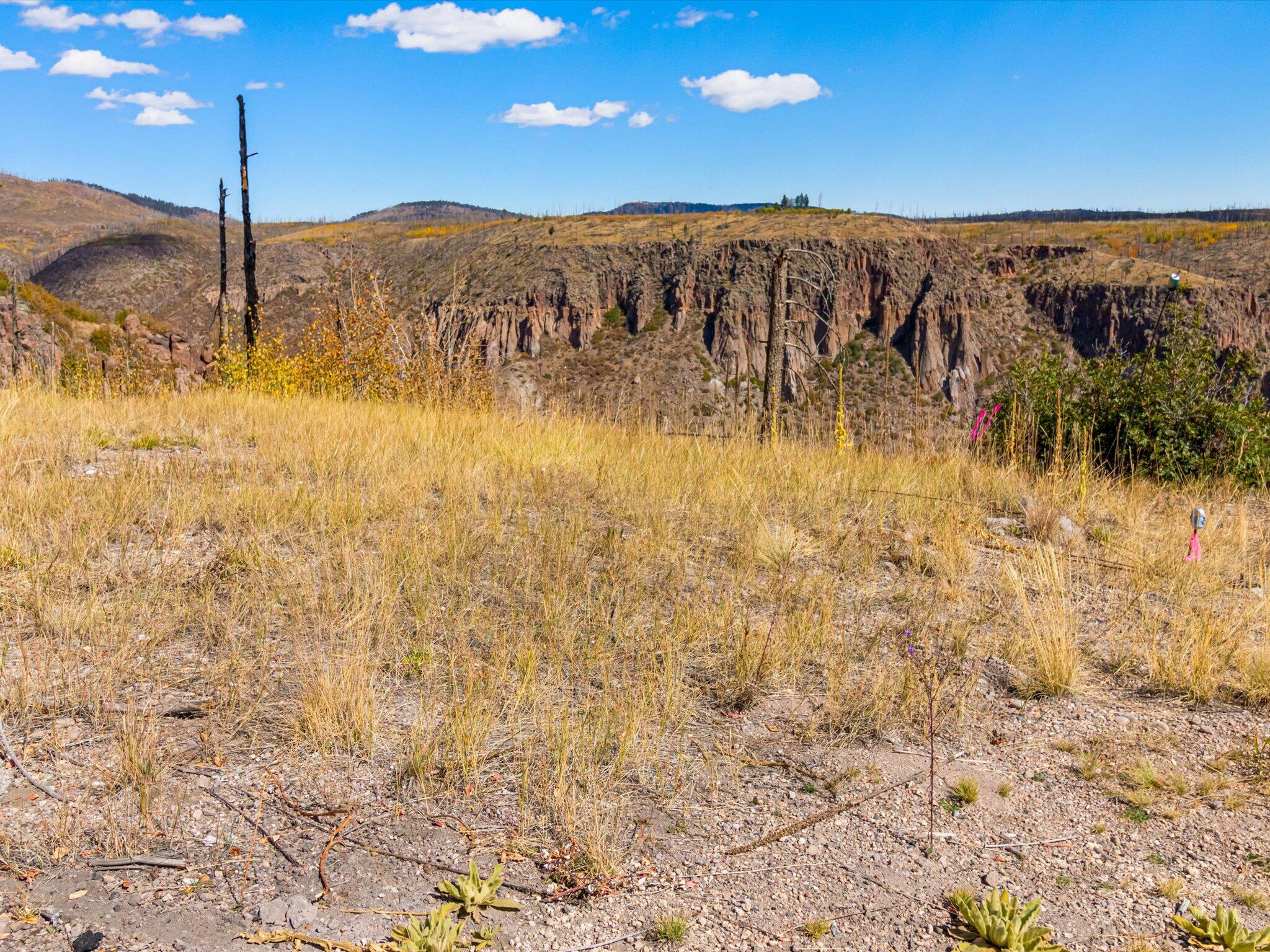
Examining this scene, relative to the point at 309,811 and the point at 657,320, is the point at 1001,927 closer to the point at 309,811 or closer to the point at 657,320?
the point at 309,811

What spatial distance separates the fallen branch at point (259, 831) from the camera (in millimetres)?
2297

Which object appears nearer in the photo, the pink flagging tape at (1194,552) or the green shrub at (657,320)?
the pink flagging tape at (1194,552)

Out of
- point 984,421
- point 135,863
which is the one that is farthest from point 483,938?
point 984,421

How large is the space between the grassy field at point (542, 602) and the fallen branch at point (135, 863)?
7cm

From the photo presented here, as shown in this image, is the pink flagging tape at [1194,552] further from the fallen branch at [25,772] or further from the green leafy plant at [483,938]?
the fallen branch at [25,772]

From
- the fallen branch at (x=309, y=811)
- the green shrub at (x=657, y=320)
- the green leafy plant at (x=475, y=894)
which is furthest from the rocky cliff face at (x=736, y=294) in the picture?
the green leafy plant at (x=475, y=894)

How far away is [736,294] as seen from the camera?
312 ft

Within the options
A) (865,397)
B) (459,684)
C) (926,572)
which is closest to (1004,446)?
(926,572)

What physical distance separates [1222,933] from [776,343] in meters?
7.36

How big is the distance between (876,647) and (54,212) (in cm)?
20473

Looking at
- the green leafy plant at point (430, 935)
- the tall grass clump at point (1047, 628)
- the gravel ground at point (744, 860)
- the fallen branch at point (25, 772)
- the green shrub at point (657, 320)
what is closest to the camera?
the green leafy plant at point (430, 935)

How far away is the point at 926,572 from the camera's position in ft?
15.7

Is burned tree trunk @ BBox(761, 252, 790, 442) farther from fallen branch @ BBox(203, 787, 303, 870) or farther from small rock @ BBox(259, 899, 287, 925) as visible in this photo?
small rock @ BBox(259, 899, 287, 925)

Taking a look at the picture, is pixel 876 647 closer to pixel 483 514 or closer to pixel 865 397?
pixel 483 514
